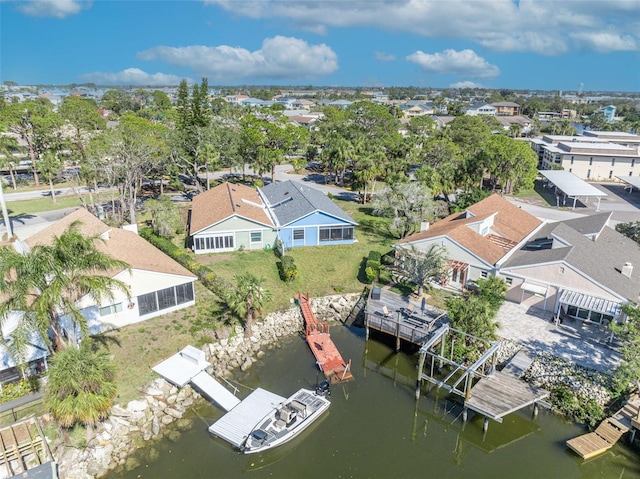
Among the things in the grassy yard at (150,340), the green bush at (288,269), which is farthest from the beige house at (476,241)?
the grassy yard at (150,340)

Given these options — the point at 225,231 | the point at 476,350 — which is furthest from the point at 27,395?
the point at 476,350

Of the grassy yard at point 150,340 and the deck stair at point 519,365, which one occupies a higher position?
the grassy yard at point 150,340

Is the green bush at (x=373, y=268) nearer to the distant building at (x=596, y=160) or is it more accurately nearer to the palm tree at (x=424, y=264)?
the palm tree at (x=424, y=264)

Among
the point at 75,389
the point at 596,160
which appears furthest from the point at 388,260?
the point at 596,160

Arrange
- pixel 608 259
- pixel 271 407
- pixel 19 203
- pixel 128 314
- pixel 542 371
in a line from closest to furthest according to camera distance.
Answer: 1. pixel 271 407
2. pixel 542 371
3. pixel 128 314
4. pixel 608 259
5. pixel 19 203

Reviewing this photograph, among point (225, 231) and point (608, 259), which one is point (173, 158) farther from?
point (608, 259)

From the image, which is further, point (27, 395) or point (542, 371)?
point (542, 371)

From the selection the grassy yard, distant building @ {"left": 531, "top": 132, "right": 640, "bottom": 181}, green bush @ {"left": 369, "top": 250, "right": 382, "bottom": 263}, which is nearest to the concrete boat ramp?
the grassy yard

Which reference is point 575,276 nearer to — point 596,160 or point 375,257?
point 375,257

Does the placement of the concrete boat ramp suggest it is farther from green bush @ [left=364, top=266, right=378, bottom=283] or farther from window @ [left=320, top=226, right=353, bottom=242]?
window @ [left=320, top=226, right=353, bottom=242]
